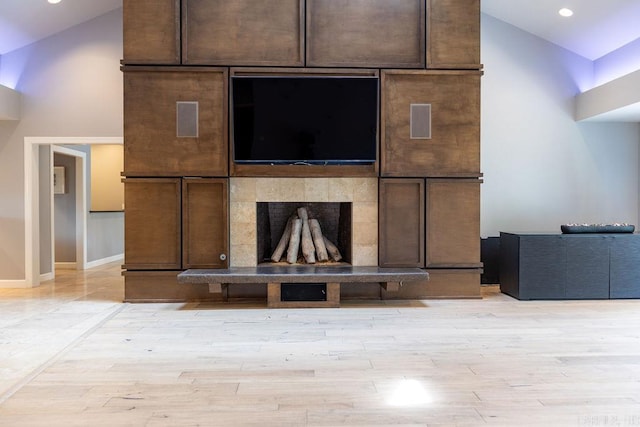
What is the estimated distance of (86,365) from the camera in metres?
2.69

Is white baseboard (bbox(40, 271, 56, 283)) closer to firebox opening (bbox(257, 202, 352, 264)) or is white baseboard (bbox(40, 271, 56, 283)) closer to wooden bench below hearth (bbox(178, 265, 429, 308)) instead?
wooden bench below hearth (bbox(178, 265, 429, 308))

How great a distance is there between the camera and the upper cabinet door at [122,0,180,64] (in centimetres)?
444

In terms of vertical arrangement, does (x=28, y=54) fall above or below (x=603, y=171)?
above

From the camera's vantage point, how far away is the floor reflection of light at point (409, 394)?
215 centimetres

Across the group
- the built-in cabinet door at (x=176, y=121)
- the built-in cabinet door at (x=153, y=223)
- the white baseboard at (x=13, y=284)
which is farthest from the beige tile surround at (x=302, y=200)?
the white baseboard at (x=13, y=284)

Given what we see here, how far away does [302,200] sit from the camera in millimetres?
4680

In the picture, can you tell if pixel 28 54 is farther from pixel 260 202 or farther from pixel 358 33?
pixel 358 33

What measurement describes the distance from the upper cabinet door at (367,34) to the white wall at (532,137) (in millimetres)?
1364

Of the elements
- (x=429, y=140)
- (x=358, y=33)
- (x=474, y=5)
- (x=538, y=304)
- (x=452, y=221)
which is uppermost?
(x=474, y=5)

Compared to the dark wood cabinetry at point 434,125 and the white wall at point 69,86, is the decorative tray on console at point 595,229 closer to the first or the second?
the dark wood cabinetry at point 434,125

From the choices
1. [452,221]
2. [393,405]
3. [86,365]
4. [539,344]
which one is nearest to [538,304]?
[452,221]

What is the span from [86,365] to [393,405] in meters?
1.79

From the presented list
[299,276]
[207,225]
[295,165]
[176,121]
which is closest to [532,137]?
[295,165]

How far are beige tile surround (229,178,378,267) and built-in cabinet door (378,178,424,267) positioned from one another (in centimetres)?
9
